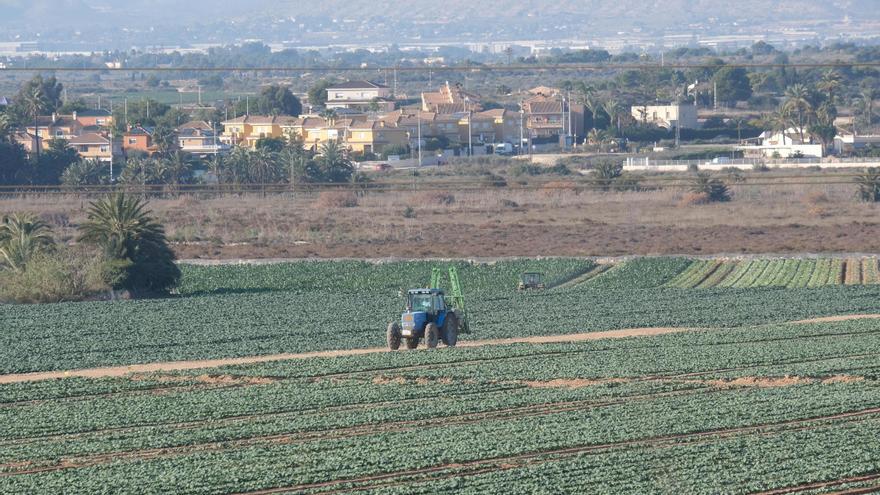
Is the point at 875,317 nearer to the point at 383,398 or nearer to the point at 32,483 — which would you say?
the point at 383,398

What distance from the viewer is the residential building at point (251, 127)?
13475 cm

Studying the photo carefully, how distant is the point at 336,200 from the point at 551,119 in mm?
55860

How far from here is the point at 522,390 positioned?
33.1 meters

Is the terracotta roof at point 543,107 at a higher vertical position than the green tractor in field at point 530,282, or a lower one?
higher

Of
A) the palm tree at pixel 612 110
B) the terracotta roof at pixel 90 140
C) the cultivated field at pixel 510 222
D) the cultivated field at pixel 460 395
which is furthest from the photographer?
the palm tree at pixel 612 110

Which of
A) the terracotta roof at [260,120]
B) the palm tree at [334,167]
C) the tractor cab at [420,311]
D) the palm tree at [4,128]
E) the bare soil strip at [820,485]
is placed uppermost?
the terracotta roof at [260,120]

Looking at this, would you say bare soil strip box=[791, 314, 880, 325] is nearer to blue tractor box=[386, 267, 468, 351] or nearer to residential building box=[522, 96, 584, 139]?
blue tractor box=[386, 267, 468, 351]

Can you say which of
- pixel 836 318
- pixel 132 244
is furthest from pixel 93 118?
pixel 836 318

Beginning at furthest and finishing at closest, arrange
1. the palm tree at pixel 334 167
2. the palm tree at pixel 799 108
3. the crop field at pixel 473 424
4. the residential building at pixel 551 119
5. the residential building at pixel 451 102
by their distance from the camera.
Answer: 1. the residential building at pixel 451 102
2. the residential building at pixel 551 119
3. the palm tree at pixel 799 108
4. the palm tree at pixel 334 167
5. the crop field at pixel 473 424

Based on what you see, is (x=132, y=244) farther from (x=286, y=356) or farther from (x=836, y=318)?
(x=836, y=318)

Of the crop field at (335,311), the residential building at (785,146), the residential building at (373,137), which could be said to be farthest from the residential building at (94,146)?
the crop field at (335,311)

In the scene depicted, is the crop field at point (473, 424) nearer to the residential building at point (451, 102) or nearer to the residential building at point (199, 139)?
the residential building at point (199, 139)

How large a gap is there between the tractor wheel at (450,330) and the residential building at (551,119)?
348 ft

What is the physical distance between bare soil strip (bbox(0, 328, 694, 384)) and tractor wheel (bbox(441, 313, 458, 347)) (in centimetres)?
103
